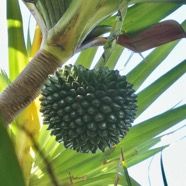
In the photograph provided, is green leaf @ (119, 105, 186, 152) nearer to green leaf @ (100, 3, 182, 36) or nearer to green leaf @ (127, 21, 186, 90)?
green leaf @ (127, 21, 186, 90)

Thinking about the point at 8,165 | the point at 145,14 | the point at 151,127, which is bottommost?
the point at 8,165

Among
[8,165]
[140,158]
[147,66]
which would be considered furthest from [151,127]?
[8,165]

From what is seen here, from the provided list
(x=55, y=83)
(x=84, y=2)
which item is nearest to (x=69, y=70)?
(x=55, y=83)

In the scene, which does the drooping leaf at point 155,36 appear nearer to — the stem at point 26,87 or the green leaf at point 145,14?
the green leaf at point 145,14

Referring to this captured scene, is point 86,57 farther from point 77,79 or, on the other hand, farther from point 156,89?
point 77,79

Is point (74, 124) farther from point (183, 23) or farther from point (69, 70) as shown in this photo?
point (183, 23)

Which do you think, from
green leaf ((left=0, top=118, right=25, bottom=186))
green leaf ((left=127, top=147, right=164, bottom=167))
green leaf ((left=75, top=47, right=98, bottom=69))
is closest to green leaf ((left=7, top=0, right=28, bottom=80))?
green leaf ((left=75, top=47, right=98, bottom=69))
